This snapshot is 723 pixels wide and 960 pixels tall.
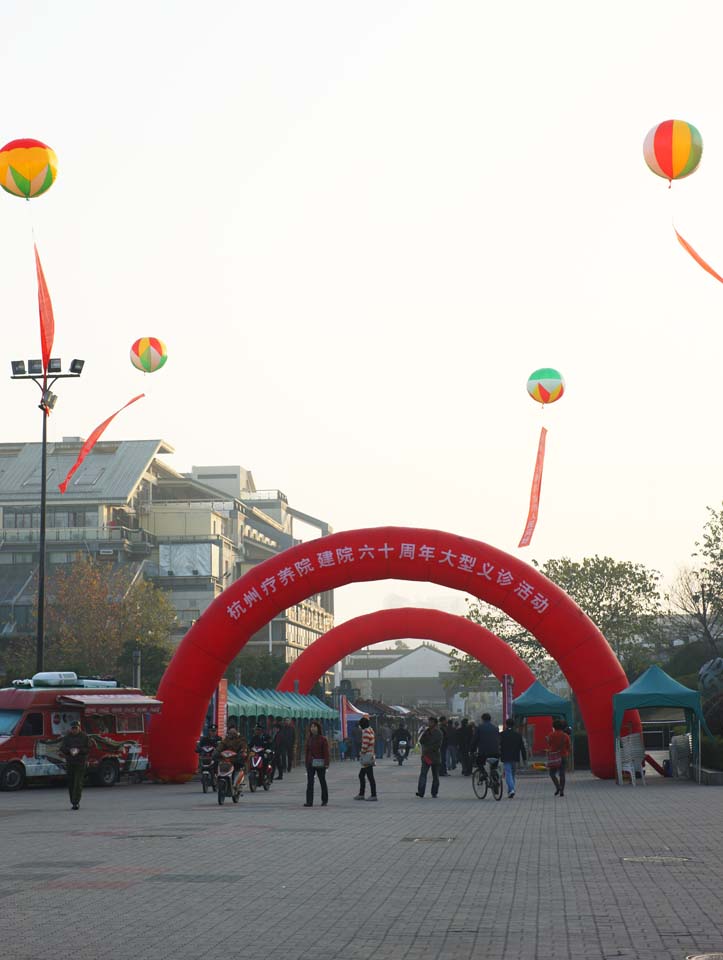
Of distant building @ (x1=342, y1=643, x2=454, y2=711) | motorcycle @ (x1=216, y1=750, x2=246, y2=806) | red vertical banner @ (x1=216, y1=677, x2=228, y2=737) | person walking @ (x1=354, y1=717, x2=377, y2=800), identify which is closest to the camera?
motorcycle @ (x1=216, y1=750, x2=246, y2=806)

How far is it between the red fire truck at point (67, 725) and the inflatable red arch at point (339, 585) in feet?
2.52

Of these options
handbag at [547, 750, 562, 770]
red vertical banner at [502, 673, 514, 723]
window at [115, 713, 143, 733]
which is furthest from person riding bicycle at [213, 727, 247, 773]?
red vertical banner at [502, 673, 514, 723]

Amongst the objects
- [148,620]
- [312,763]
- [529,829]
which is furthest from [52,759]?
[148,620]

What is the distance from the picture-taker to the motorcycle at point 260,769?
28.3 m

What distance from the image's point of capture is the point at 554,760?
83.0 feet

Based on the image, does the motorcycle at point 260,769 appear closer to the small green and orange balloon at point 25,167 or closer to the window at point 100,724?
the window at point 100,724

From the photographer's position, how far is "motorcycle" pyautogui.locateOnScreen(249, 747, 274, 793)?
2834cm

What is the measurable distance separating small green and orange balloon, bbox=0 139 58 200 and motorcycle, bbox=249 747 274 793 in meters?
11.9

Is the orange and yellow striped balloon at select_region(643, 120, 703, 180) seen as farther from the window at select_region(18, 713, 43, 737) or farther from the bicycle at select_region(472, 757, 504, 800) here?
the window at select_region(18, 713, 43, 737)

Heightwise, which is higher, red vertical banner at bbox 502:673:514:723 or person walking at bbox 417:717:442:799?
red vertical banner at bbox 502:673:514:723

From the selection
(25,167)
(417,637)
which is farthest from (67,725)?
(417,637)

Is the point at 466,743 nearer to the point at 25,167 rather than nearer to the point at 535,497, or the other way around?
the point at 535,497

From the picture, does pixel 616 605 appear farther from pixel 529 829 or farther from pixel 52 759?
pixel 529 829

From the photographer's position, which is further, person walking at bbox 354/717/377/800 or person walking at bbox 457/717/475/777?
person walking at bbox 457/717/475/777
